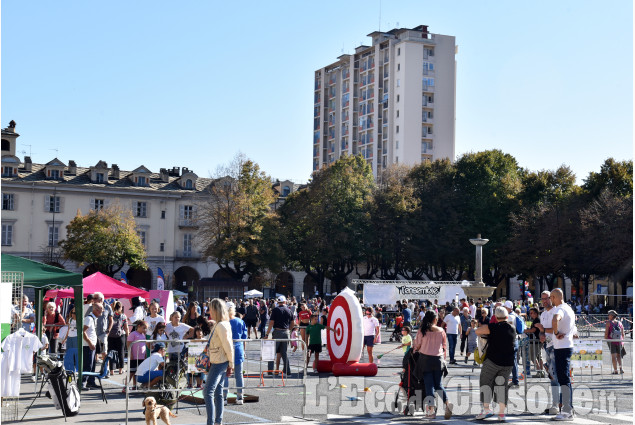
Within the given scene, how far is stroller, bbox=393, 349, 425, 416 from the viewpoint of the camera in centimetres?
1303

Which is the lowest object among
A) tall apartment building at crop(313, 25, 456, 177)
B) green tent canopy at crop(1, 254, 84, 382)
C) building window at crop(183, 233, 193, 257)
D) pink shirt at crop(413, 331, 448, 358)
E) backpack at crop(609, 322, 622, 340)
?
backpack at crop(609, 322, 622, 340)

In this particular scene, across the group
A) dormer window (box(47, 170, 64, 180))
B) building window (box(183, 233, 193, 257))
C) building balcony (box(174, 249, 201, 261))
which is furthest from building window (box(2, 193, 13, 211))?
building window (box(183, 233, 193, 257))

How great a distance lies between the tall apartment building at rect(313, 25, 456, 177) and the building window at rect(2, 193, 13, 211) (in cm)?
4112

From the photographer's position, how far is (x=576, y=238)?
58438 millimetres

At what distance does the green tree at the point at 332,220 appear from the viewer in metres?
66.5

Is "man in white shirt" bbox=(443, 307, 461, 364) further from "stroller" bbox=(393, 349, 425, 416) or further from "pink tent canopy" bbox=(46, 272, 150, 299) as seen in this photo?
"stroller" bbox=(393, 349, 425, 416)

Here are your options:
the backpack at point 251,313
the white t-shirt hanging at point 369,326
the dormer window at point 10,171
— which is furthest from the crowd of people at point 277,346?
the dormer window at point 10,171

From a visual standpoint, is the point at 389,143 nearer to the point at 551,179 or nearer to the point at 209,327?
the point at 551,179

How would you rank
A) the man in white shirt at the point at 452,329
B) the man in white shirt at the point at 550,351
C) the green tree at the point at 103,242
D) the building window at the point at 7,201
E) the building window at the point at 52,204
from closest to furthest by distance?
the man in white shirt at the point at 550,351, the man in white shirt at the point at 452,329, the green tree at the point at 103,242, the building window at the point at 7,201, the building window at the point at 52,204

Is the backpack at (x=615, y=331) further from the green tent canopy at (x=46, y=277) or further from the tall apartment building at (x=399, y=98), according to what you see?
the tall apartment building at (x=399, y=98)

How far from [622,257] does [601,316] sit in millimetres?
12697

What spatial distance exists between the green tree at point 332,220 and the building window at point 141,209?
1543 centimetres

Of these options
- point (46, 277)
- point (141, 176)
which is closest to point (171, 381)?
point (46, 277)

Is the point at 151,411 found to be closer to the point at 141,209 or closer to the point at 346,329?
the point at 346,329
